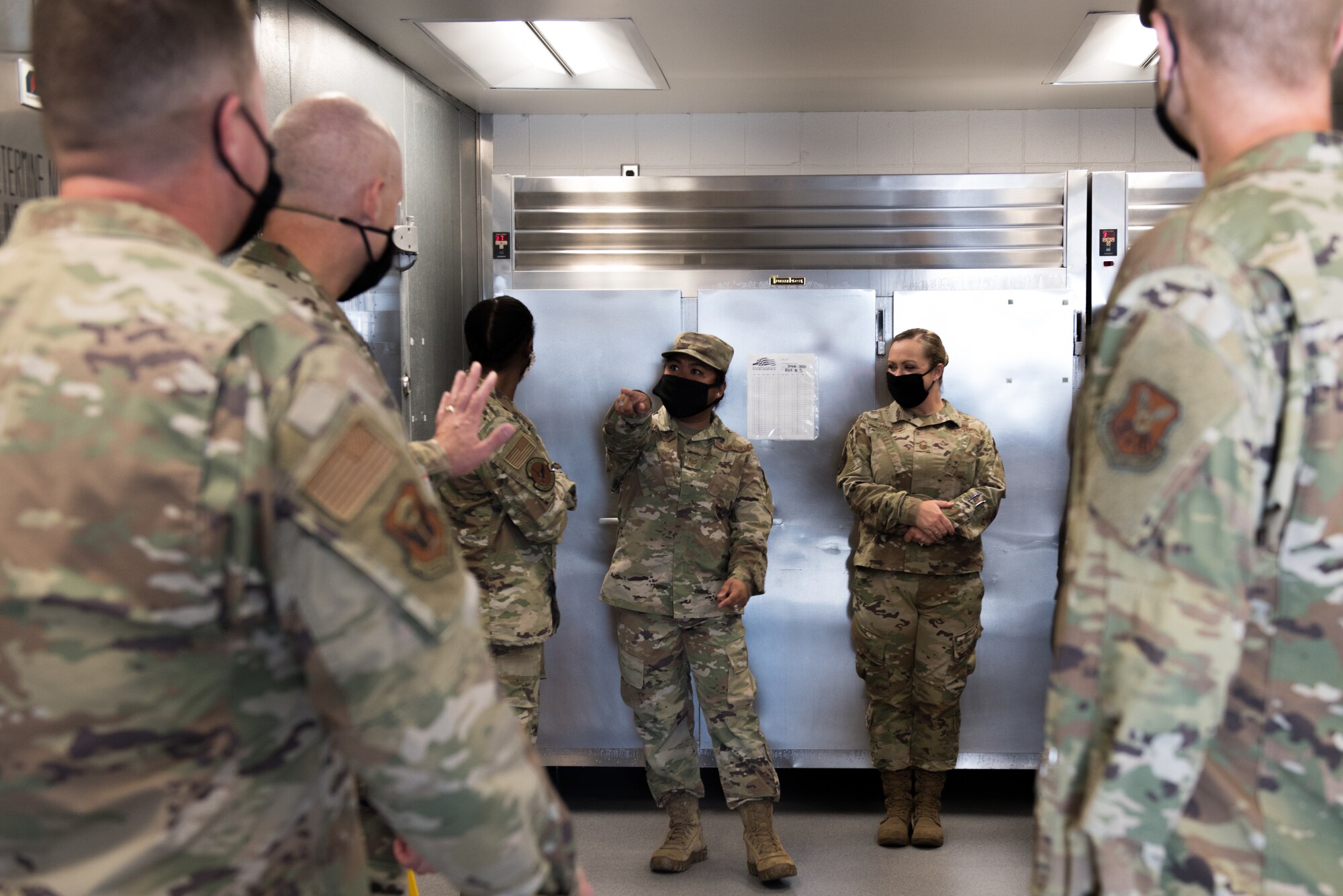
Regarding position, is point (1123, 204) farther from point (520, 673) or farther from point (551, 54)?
point (520, 673)

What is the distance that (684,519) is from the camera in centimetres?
358

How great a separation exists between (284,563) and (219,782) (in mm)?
214

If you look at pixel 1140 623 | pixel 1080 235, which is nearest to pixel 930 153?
pixel 1080 235

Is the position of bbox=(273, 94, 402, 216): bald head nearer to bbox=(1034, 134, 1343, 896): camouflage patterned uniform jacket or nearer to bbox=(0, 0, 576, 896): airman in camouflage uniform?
bbox=(0, 0, 576, 896): airman in camouflage uniform

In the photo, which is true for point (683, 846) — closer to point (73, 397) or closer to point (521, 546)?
point (521, 546)

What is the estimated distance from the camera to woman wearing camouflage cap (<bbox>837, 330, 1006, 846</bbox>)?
3.75 m

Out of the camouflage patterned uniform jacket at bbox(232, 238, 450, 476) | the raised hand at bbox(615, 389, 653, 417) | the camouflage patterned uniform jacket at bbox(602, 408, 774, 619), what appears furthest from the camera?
the camouflage patterned uniform jacket at bbox(602, 408, 774, 619)

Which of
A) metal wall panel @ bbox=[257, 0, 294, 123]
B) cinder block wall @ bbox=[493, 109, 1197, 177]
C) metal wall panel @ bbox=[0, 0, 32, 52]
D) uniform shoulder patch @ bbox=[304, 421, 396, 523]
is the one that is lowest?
uniform shoulder patch @ bbox=[304, 421, 396, 523]

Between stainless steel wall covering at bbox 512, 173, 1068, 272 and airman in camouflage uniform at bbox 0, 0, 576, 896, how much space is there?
3.35m

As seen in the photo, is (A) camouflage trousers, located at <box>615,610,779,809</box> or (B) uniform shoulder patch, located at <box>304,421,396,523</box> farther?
(A) camouflage trousers, located at <box>615,610,779,809</box>

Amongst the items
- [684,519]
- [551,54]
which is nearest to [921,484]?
[684,519]

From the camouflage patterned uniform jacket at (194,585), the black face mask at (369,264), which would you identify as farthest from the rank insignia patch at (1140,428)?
the black face mask at (369,264)

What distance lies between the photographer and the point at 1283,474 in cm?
104

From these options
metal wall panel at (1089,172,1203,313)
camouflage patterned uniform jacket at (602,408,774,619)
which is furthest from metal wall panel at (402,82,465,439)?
metal wall panel at (1089,172,1203,313)
